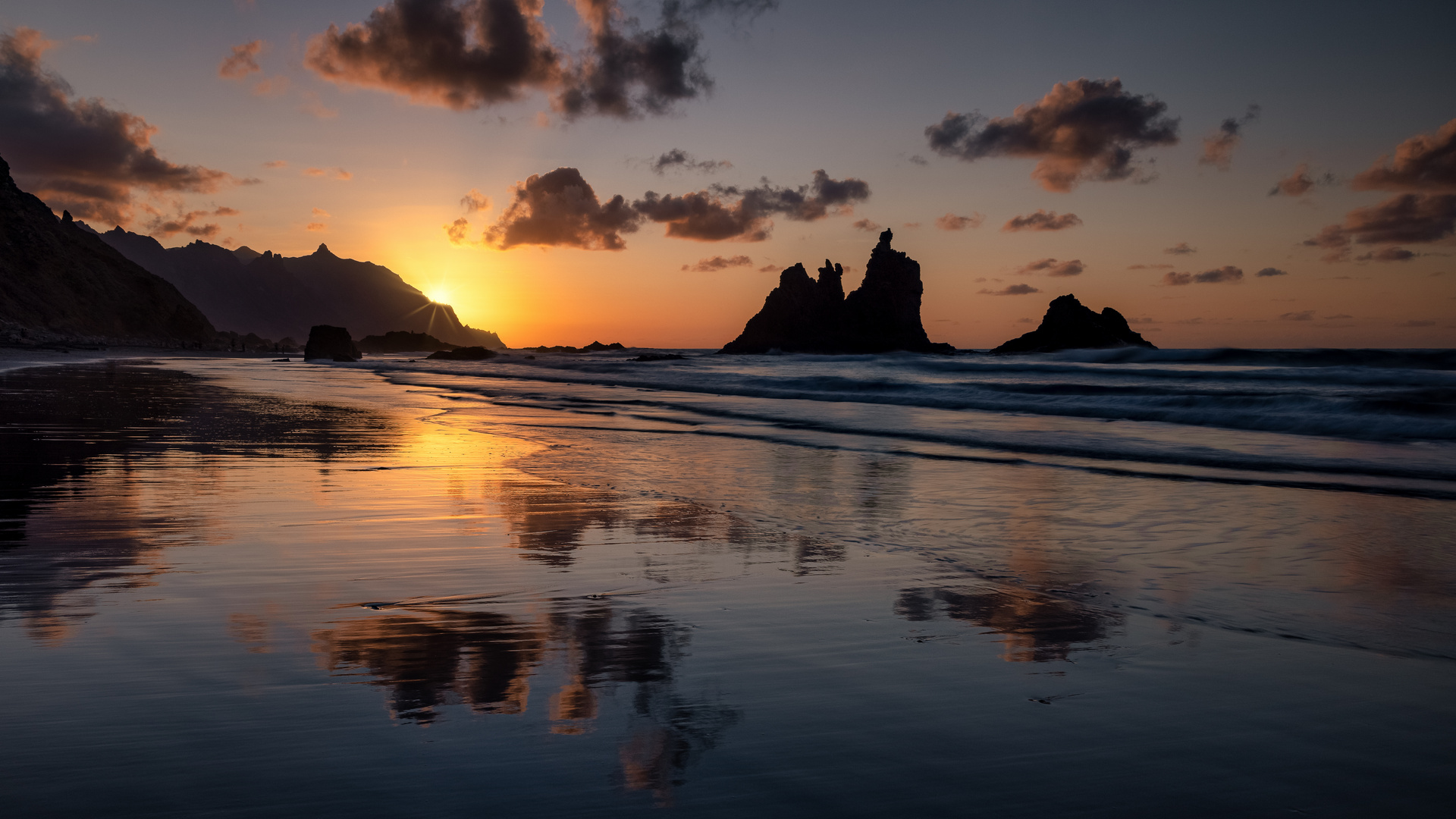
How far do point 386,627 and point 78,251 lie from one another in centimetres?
13790

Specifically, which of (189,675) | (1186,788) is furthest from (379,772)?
(1186,788)

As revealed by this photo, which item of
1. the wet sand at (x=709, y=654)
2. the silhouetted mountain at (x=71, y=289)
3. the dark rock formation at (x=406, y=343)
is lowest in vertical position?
the wet sand at (x=709, y=654)

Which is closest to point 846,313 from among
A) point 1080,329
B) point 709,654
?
point 1080,329

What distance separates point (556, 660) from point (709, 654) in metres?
0.69

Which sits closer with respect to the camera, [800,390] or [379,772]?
[379,772]

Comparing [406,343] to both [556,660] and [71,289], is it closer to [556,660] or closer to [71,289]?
[71,289]

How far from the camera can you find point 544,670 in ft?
11.4

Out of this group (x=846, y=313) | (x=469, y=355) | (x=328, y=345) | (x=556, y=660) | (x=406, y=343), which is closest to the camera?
(x=556, y=660)

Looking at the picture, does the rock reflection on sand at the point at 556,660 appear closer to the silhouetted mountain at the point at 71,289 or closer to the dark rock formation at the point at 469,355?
the silhouetted mountain at the point at 71,289

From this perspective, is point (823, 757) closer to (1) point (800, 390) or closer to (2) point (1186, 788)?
(2) point (1186, 788)

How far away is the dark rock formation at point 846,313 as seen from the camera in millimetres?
133500

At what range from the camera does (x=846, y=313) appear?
138625 millimetres

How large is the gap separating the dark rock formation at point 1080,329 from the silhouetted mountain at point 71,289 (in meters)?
89.7

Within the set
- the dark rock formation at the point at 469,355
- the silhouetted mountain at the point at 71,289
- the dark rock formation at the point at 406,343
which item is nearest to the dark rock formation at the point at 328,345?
the dark rock formation at the point at 469,355
